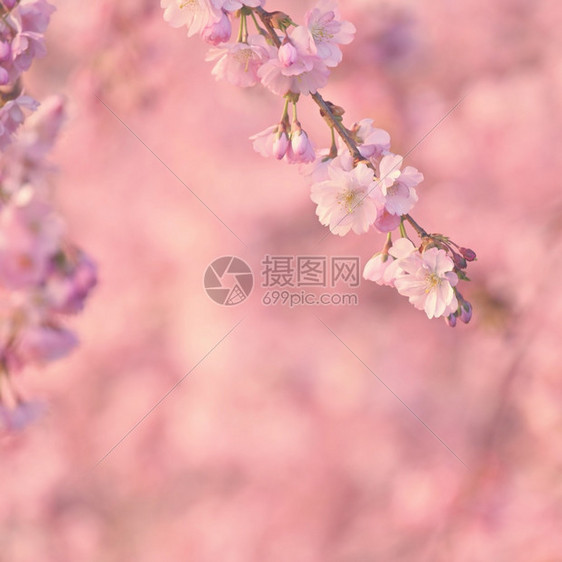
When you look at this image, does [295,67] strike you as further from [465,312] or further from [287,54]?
[465,312]

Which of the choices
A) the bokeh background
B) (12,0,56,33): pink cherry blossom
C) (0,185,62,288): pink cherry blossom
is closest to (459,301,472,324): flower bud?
(0,185,62,288): pink cherry blossom

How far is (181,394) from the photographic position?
2.27 m

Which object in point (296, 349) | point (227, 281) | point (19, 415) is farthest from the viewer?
point (296, 349)

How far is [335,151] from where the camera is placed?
488 mm

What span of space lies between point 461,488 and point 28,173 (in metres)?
1.71

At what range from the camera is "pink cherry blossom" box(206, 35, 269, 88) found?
46 centimetres

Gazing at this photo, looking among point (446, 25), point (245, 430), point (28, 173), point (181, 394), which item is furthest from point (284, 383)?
point (28, 173)

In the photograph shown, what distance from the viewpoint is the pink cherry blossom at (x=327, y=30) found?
464 mm

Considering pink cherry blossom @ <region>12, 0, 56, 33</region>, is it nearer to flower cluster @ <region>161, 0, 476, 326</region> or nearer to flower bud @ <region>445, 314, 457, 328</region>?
flower cluster @ <region>161, 0, 476, 326</region>

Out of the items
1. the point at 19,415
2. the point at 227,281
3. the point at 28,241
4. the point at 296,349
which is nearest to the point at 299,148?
the point at 28,241

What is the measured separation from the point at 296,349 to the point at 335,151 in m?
1.69

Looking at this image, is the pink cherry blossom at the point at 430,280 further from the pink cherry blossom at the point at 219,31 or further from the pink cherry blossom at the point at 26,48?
the pink cherry blossom at the point at 26,48

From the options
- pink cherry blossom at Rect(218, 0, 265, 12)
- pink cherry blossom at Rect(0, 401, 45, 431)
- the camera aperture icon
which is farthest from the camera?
the camera aperture icon

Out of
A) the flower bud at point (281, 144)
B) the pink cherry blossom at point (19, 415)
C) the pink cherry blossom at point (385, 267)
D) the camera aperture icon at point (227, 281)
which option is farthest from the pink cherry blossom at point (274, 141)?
the camera aperture icon at point (227, 281)
